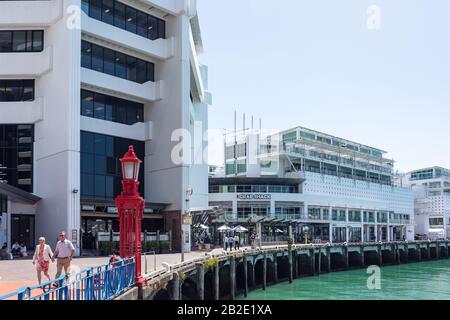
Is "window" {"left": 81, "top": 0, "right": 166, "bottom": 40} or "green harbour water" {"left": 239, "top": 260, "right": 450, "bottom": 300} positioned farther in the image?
"window" {"left": 81, "top": 0, "right": 166, "bottom": 40}

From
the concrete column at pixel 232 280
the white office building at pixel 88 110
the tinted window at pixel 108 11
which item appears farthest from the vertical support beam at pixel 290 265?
the tinted window at pixel 108 11

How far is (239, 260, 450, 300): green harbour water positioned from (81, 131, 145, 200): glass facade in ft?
47.3

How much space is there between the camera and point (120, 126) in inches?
1844

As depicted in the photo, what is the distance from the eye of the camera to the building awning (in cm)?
3481

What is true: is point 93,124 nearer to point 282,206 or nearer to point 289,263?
point 289,263

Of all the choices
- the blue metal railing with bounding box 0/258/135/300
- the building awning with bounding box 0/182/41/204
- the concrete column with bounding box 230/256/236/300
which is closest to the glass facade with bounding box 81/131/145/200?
the building awning with bounding box 0/182/41/204

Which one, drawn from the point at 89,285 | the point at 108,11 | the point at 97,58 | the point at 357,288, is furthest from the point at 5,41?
the point at 89,285

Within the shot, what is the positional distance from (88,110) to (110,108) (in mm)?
2210

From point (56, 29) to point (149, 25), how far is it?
9241 millimetres

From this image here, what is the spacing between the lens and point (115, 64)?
46.1 m

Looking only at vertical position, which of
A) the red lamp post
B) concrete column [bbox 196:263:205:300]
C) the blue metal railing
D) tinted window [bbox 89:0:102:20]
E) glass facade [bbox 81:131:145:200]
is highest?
tinted window [bbox 89:0:102:20]

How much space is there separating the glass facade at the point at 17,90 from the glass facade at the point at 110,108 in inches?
149

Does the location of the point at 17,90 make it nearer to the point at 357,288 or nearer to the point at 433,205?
the point at 357,288

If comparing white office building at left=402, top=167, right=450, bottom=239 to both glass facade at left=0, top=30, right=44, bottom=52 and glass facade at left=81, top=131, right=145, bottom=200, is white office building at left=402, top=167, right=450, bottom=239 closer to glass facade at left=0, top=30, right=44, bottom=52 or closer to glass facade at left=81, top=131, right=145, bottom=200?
glass facade at left=81, top=131, right=145, bottom=200
